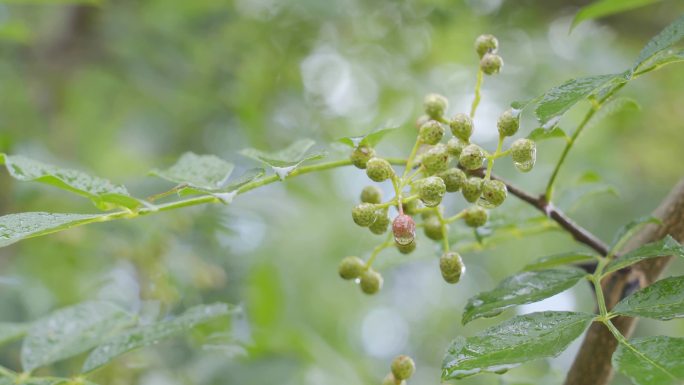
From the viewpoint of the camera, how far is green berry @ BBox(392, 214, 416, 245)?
0.94m

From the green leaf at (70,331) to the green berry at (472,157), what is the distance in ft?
2.07

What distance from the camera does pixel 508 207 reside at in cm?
136

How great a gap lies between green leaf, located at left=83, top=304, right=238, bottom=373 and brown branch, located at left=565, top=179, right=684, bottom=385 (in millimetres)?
522

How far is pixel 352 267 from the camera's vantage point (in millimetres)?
1140

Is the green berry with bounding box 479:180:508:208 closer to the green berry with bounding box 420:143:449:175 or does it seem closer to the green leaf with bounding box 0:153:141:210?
the green berry with bounding box 420:143:449:175

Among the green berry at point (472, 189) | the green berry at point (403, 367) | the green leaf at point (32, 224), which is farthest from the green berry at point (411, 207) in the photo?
the green leaf at point (32, 224)

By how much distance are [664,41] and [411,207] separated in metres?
0.38

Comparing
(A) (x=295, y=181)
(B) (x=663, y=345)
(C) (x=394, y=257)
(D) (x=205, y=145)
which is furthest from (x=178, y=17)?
(B) (x=663, y=345)

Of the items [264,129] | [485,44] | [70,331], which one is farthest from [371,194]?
[264,129]

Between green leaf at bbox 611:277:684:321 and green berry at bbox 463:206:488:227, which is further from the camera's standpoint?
green berry at bbox 463:206:488:227

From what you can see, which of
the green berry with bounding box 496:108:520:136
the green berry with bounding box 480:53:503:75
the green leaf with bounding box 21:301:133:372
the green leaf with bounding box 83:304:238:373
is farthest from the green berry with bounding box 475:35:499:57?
the green leaf with bounding box 21:301:133:372

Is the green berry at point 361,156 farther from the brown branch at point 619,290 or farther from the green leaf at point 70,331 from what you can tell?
the green leaf at point 70,331

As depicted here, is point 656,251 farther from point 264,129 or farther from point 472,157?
point 264,129

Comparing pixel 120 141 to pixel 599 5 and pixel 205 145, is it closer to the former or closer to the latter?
pixel 205 145
